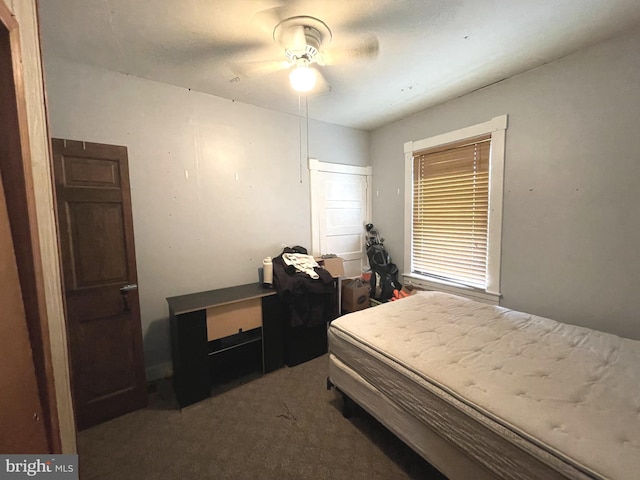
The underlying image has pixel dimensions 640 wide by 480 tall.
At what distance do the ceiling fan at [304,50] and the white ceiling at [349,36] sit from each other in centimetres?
4

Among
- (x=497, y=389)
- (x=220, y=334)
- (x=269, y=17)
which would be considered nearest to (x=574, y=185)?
(x=497, y=389)

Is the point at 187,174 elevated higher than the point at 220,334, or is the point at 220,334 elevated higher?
the point at 187,174

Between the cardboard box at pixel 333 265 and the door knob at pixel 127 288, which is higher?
the door knob at pixel 127 288

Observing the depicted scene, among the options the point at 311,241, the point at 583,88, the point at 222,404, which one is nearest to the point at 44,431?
the point at 222,404

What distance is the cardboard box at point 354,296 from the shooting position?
3.09 metres

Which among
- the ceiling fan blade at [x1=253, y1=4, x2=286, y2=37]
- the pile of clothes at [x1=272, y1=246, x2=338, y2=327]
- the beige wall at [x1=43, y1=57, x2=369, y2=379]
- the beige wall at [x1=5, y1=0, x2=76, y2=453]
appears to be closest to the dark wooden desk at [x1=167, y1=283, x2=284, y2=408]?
the pile of clothes at [x1=272, y1=246, x2=338, y2=327]

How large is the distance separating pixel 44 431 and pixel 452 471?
1.56m

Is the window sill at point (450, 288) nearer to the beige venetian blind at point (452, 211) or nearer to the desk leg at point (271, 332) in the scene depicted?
the beige venetian blind at point (452, 211)

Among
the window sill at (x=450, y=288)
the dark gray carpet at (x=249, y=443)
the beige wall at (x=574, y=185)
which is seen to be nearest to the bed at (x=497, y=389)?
the dark gray carpet at (x=249, y=443)

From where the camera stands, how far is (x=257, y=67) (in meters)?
1.98

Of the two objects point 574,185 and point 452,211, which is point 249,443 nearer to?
point 452,211

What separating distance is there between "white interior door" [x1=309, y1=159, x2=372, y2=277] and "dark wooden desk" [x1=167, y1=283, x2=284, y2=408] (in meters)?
1.09

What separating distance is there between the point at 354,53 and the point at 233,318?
225cm

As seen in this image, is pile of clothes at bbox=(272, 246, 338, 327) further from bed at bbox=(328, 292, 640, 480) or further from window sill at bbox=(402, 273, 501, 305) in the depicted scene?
window sill at bbox=(402, 273, 501, 305)
